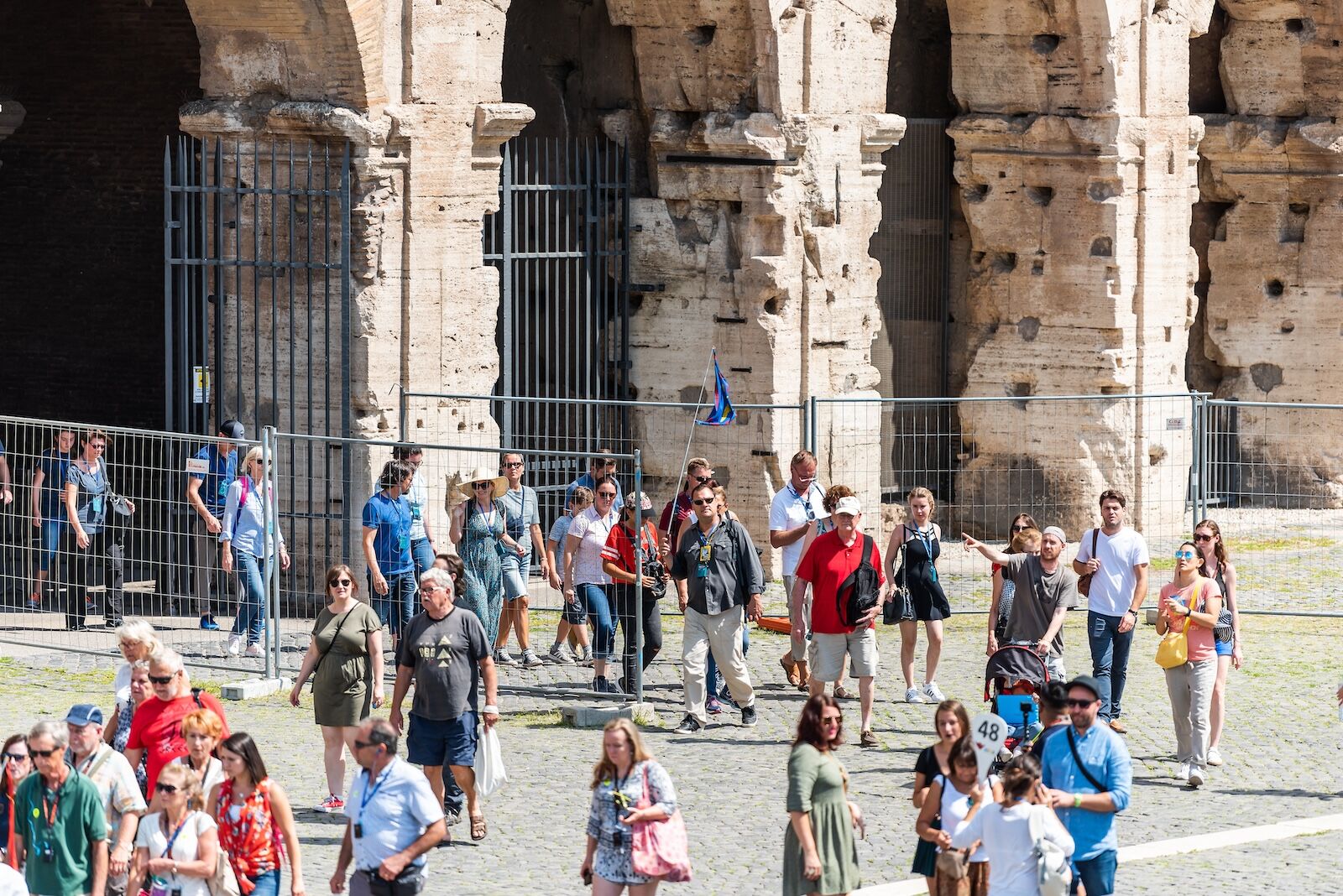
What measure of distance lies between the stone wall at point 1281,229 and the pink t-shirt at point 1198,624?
964cm

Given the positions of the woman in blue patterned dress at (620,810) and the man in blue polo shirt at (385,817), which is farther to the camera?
the woman in blue patterned dress at (620,810)

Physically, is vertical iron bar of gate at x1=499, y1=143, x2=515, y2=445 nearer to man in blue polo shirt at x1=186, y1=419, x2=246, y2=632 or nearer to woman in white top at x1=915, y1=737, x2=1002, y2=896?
man in blue polo shirt at x1=186, y1=419, x2=246, y2=632

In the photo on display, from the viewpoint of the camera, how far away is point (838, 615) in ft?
38.0

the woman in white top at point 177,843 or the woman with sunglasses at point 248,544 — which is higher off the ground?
the woman with sunglasses at point 248,544

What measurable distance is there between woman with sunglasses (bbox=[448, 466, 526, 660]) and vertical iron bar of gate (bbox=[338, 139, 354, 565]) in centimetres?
181

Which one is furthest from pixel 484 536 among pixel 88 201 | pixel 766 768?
pixel 88 201

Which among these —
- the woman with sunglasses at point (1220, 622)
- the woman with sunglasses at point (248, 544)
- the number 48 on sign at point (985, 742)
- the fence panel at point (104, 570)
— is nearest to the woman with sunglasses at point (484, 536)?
the woman with sunglasses at point (248, 544)

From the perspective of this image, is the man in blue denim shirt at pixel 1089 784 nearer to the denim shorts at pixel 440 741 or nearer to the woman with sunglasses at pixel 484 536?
the denim shorts at pixel 440 741

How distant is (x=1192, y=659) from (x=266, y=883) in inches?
196

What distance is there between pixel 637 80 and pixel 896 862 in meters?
9.01

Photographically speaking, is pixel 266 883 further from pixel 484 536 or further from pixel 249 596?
pixel 249 596

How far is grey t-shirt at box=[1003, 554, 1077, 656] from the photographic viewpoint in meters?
11.2

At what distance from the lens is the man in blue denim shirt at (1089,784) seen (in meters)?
8.09

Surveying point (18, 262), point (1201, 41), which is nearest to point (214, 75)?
point (18, 262)
